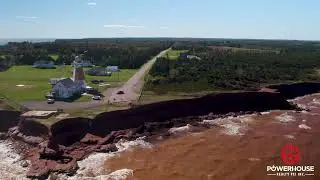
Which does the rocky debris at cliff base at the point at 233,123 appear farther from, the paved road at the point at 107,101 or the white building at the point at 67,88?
the white building at the point at 67,88

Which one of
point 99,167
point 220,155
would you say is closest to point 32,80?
point 99,167

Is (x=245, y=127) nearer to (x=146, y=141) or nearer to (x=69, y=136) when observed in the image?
(x=146, y=141)

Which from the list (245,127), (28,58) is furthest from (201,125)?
(28,58)

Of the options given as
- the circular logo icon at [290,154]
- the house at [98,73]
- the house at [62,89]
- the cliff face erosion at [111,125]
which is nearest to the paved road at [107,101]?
the house at [62,89]

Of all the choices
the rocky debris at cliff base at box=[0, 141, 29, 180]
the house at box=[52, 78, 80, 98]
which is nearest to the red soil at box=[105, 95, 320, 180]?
the rocky debris at cliff base at box=[0, 141, 29, 180]

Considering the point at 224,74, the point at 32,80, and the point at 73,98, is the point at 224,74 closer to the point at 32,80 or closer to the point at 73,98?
the point at 73,98

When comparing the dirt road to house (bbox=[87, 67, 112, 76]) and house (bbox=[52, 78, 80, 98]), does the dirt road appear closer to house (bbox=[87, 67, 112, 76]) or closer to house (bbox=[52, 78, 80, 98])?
house (bbox=[87, 67, 112, 76])

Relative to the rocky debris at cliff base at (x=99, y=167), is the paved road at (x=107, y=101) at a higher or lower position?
higher
